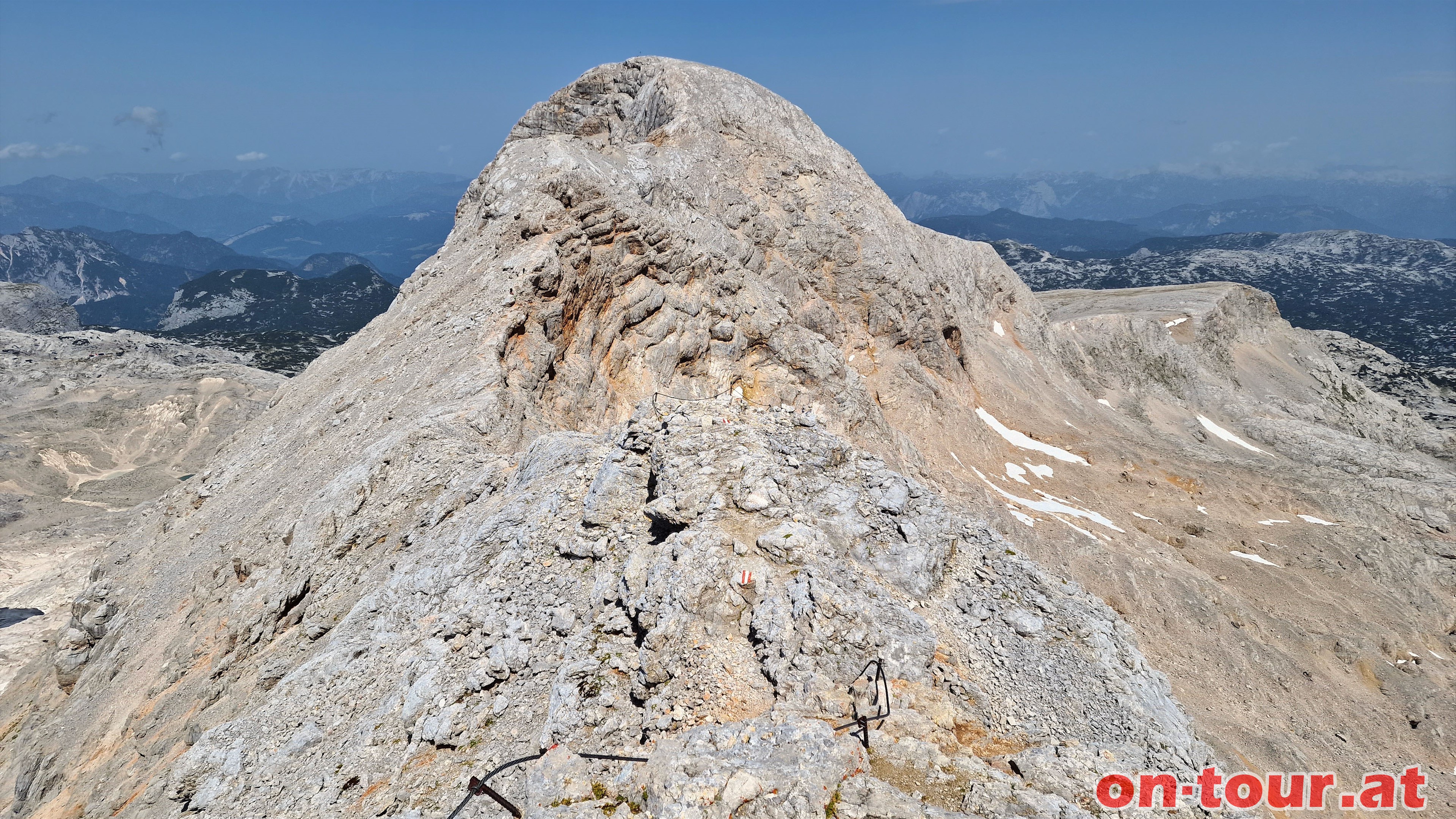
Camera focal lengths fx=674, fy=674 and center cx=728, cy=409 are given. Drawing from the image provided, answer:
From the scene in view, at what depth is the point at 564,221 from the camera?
107 ft

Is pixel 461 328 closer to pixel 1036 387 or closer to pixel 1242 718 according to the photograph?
pixel 1242 718

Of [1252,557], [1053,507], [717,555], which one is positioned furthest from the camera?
[1053,507]

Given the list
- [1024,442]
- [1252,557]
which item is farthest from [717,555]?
[1252,557]

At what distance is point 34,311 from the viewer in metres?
111

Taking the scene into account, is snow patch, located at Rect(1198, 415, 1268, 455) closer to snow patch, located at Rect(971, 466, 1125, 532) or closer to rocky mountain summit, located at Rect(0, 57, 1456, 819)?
rocky mountain summit, located at Rect(0, 57, 1456, 819)

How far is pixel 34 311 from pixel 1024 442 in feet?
494

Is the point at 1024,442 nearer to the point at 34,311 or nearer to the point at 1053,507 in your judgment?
the point at 1053,507

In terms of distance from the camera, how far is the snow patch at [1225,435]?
5906 centimetres

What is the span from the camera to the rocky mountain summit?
455 inches

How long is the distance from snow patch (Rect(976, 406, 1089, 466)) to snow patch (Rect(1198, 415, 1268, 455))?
76.7 feet

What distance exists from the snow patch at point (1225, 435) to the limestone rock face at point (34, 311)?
159 meters

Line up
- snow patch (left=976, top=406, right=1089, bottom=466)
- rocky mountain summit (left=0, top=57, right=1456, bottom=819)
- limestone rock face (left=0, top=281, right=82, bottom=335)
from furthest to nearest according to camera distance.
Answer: limestone rock face (left=0, top=281, right=82, bottom=335) → snow patch (left=976, top=406, right=1089, bottom=466) → rocky mountain summit (left=0, top=57, right=1456, bottom=819)

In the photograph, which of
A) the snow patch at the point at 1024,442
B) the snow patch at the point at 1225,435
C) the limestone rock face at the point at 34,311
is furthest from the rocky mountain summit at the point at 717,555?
the limestone rock face at the point at 34,311

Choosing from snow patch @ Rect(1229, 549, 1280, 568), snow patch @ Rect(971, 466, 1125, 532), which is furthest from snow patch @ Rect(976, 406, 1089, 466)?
snow patch @ Rect(1229, 549, 1280, 568)
